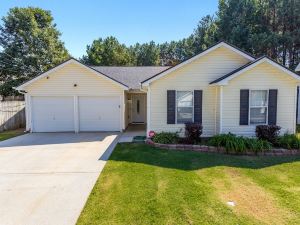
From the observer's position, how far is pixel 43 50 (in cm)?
2662

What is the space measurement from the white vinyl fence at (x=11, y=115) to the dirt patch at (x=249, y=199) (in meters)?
14.1

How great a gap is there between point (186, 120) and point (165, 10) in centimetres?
1026

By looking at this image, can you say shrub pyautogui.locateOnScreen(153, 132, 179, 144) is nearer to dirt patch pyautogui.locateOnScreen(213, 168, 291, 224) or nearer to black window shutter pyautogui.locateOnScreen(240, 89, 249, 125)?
black window shutter pyautogui.locateOnScreen(240, 89, 249, 125)

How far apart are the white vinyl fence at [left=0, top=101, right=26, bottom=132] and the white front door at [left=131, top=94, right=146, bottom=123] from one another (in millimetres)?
8200

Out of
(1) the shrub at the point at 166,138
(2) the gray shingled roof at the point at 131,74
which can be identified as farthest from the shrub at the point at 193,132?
(2) the gray shingled roof at the point at 131,74

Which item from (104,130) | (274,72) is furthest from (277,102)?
(104,130)

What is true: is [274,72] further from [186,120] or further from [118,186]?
[118,186]

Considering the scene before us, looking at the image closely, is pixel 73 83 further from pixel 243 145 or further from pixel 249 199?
pixel 249 199

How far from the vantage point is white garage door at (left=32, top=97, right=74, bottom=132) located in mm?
13906

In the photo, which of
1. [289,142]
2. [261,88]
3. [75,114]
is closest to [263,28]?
[261,88]

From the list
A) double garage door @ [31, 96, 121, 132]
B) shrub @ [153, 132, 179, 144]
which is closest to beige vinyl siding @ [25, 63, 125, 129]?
double garage door @ [31, 96, 121, 132]

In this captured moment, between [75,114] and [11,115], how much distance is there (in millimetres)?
5161

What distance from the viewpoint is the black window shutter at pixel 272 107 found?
10312 mm

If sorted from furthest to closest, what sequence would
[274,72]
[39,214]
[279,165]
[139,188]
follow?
[274,72] < [279,165] < [139,188] < [39,214]
